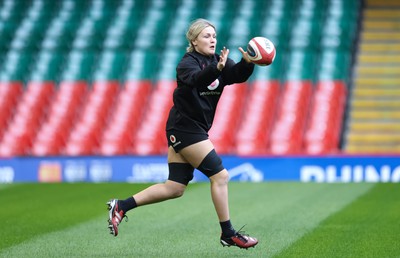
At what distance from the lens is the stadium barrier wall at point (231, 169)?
1648 centimetres

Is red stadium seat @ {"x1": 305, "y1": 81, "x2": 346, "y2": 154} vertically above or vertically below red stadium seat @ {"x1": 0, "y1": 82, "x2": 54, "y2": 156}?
above

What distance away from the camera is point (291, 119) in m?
19.1

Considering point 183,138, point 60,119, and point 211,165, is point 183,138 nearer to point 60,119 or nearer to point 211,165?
point 211,165

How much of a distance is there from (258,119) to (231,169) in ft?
8.77

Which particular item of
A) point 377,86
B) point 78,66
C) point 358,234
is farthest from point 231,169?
point 358,234

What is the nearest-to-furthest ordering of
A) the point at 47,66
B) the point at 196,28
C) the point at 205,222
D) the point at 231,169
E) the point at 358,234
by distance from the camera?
1. the point at 196,28
2. the point at 358,234
3. the point at 205,222
4. the point at 231,169
5. the point at 47,66

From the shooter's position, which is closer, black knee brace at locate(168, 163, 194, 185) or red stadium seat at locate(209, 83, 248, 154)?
black knee brace at locate(168, 163, 194, 185)

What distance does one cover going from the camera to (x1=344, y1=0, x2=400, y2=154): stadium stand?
61.6 ft

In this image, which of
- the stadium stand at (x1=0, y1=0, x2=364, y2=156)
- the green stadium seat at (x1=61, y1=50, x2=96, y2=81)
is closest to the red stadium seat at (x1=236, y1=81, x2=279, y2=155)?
the stadium stand at (x1=0, y1=0, x2=364, y2=156)

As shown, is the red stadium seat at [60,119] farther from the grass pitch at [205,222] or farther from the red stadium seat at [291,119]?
the grass pitch at [205,222]

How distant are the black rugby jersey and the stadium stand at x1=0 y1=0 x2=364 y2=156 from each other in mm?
9593

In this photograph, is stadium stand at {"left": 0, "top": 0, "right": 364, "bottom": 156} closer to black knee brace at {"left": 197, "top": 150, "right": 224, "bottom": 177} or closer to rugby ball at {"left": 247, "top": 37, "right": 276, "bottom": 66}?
black knee brace at {"left": 197, "top": 150, "right": 224, "bottom": 177}

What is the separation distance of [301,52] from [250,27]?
1.35 m

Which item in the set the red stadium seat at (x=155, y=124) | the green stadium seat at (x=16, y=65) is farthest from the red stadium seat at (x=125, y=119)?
the green stadium seat at (x=16, y=65)
